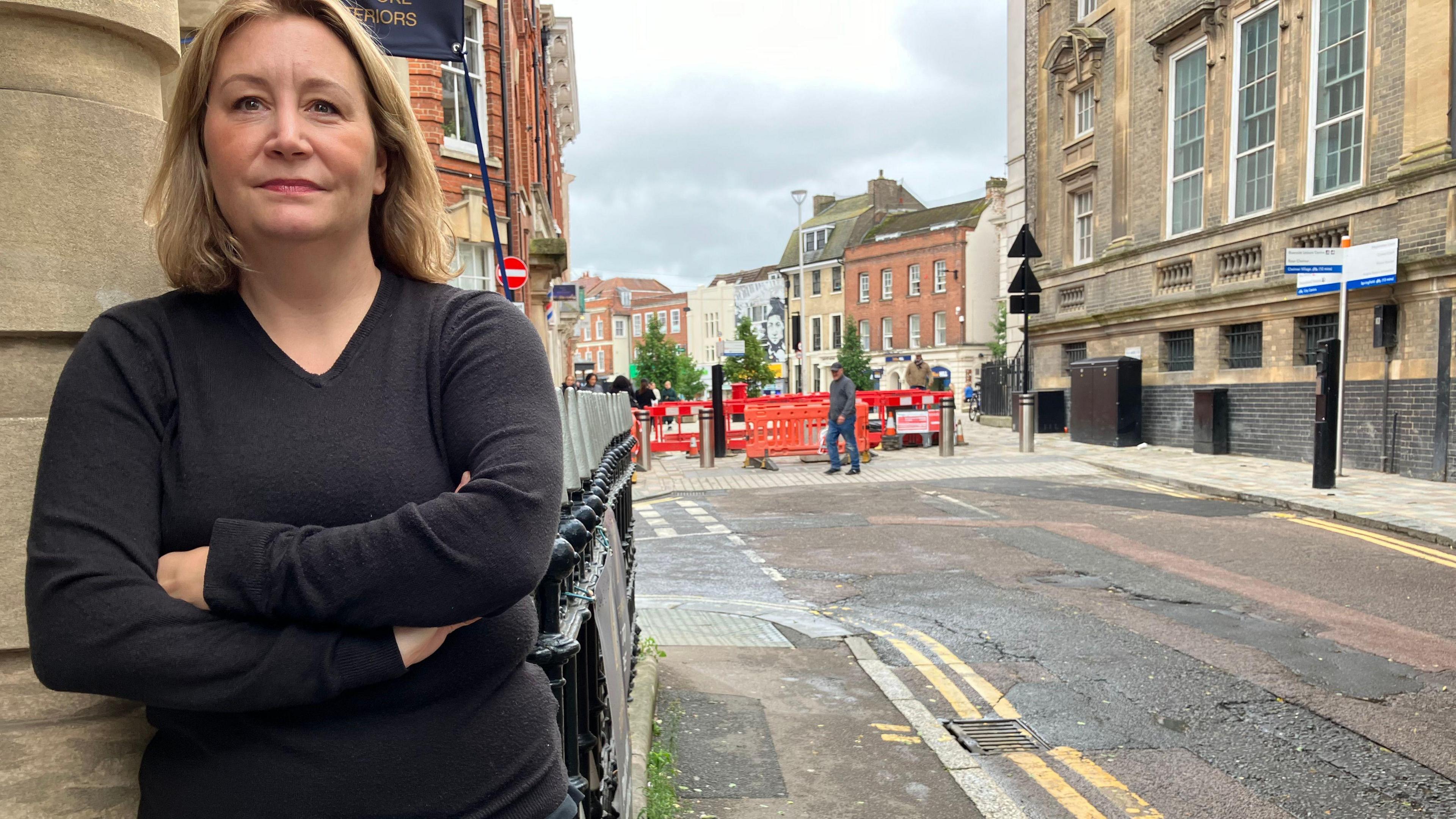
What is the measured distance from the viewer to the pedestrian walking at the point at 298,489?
4.09 feet

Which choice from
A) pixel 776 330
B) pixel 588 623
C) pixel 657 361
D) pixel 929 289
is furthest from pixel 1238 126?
pixel 657 361

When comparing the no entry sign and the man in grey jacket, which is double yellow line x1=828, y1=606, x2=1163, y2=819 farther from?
the no entry sign

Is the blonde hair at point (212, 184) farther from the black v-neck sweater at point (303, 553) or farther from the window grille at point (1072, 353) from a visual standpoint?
the window grille at point (1072, 353)

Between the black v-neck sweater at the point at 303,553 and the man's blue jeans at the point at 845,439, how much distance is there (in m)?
14.5

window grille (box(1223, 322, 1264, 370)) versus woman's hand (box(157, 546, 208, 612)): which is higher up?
window grille (box(1223, 322, 1264, 370))

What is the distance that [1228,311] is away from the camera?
17578 millimetres

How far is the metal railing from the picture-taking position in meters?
1.99

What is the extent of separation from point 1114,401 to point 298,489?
19.9 meters

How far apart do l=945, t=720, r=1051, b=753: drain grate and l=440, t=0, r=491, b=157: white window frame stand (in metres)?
15.7

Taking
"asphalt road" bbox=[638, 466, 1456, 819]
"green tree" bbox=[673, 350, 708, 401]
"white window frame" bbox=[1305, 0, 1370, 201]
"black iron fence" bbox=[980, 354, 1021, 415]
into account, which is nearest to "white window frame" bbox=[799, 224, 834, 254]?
"green tree" bbox=[673, 350, 708, 401]

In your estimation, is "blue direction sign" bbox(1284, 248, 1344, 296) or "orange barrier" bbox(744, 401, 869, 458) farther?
"orange barrier" bbox(744, 401, 869, 458)

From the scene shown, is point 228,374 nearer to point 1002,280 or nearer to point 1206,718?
point 1206,718

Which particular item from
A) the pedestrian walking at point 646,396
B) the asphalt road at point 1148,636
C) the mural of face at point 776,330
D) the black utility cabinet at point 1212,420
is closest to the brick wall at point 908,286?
the mural of face at point 776,330

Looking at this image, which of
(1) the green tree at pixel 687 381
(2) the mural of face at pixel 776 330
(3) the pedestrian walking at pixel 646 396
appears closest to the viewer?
(3) the pedestrian walking at pixel 646 396
